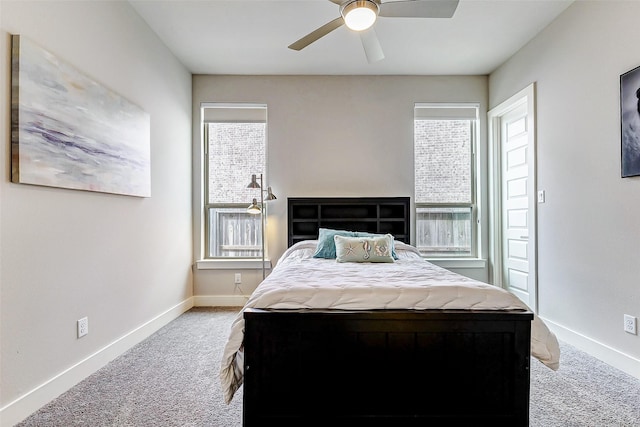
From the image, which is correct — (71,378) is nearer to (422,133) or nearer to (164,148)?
(164,148)

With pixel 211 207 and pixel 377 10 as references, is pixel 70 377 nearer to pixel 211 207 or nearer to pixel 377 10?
pixel 211 207

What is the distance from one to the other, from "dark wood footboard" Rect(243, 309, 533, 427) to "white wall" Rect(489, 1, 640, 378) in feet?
4.55

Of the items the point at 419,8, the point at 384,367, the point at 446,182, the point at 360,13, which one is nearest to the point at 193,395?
the point at 384,367

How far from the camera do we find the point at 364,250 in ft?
10.1

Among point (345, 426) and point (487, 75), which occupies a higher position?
point (487, 75)

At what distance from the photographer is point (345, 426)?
5.30ft

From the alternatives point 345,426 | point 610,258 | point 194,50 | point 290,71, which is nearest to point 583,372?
point 610,258

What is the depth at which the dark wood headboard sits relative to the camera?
403 cm

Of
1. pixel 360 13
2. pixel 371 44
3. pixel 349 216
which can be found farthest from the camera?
pixel 349 216

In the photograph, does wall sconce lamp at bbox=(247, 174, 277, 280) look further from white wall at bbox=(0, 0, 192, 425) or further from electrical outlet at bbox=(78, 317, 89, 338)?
electrical outlet at bbox=(78, 317, 89, 338)

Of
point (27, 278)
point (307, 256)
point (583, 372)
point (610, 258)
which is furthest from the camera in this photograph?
point (307, 256)

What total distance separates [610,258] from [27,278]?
3.67 meters

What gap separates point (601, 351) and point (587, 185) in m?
1.23

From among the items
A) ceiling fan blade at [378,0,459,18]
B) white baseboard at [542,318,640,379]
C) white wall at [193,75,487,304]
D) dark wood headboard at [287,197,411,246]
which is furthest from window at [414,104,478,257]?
ceiling fan blade at [378,0,459,18]
